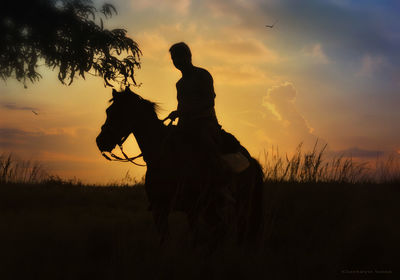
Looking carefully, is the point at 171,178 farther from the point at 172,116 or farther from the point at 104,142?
the point at 104,142

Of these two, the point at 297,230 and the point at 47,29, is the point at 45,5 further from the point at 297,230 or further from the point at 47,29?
the point at 297,230

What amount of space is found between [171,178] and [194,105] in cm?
105

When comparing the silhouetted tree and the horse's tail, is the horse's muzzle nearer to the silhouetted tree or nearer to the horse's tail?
the horse's tail

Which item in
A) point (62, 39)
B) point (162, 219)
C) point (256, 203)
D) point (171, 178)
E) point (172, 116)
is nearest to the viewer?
point (162, 219)

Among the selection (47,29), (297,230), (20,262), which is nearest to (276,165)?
(297,230)

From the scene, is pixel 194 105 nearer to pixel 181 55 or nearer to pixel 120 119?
pixel 181 55

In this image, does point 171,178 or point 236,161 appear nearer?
point 171,178

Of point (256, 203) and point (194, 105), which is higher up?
point (194, 105)

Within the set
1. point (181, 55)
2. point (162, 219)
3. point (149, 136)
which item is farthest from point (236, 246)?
point (181, 55)

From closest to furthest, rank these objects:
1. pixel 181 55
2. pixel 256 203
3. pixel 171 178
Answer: pixel 171 178
pixel 181 55
pixel 256 203

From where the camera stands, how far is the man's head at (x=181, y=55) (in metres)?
5.96

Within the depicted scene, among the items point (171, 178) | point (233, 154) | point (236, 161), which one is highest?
point (233, 154)

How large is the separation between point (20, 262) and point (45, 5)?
11539 mm

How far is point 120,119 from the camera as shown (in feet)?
20.0
